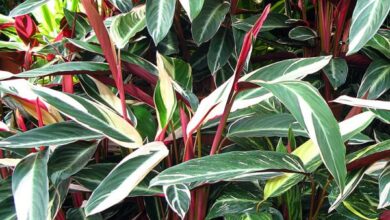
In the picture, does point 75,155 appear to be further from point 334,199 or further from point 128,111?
point 334,199

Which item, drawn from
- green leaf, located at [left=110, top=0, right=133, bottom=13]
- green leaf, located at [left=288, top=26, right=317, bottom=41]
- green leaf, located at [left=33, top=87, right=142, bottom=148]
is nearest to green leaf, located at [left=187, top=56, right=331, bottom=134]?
green leaf, located at [left=33, top=87, right=142, bottom=148]

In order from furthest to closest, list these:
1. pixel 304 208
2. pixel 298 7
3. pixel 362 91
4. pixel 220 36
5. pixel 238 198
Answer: pixel 298 7, pixel 220 36, pixel 362 91, pixel 304 208, pixel 238 198

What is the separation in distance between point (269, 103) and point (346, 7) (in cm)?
32

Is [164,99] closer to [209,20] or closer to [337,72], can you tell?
[209,20]

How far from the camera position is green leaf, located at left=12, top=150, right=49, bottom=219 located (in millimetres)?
749

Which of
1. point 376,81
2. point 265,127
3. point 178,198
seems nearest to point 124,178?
point 178,198

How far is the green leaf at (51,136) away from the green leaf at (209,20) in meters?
0.35

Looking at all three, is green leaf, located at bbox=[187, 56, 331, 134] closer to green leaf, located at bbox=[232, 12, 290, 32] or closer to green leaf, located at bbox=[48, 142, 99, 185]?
green leaf, located at bbox=[48, 142, 99, 185]

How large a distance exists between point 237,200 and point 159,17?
37 centimetres

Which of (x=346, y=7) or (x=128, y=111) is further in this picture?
(x=346, y=7)

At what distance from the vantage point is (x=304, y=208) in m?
1.01

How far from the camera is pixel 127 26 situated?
43.1 inches

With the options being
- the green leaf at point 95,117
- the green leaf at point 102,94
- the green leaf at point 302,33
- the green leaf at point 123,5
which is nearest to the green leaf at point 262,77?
the green leaf at point 95,117

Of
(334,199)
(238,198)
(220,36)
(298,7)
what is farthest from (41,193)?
(298,7)
